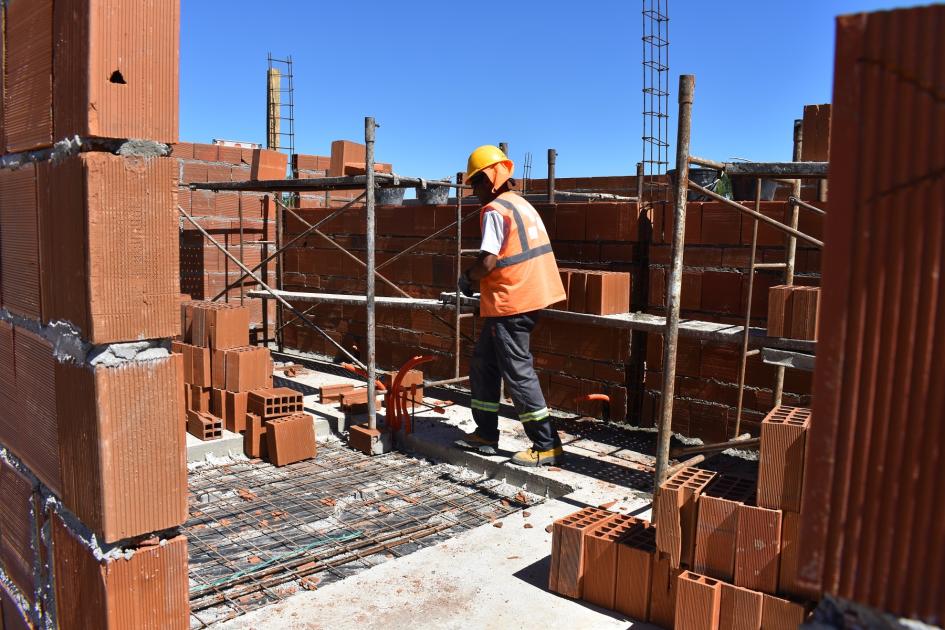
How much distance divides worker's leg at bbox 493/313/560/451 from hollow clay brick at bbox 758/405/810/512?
7.24 feet

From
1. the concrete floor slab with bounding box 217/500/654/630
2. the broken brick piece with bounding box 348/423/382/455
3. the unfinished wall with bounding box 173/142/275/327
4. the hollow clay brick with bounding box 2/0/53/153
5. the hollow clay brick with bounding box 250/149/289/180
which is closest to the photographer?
the hollow clay brick with bounding box 2/0/53/153

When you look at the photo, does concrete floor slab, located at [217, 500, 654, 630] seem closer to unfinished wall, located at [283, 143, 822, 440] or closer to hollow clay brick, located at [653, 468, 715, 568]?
hollow clay brick, located at [653, 468, 715, 568]

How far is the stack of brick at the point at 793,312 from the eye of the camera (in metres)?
4.08

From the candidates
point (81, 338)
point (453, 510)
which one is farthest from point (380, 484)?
point (81, 338)

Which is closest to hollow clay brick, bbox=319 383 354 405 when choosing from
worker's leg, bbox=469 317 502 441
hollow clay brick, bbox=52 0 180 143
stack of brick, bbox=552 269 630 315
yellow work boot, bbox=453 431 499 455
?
yellow work boot, bbox=453 431 499 455

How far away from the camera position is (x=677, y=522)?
2.94m

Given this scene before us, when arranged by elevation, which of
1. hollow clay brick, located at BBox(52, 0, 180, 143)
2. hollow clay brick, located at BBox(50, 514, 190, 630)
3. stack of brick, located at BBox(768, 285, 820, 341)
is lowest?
hollow clay brick, located at BBox(50, 514, 190, 630)

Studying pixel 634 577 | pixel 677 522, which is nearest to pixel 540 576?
pixel 634 577

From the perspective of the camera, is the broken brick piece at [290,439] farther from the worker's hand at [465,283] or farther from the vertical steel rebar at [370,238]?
the worker's hand at [465,283]

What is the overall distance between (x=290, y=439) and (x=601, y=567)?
113 inches

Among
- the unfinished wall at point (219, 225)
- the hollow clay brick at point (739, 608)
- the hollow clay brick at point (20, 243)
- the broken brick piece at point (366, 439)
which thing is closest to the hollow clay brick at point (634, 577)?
the hollow clay brick at point (739, 608)

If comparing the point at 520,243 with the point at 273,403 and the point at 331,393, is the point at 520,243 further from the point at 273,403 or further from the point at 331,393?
the point at 331,393

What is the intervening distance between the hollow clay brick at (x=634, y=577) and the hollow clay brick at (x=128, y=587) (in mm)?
1862

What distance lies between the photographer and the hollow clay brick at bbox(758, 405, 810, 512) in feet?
8.80
